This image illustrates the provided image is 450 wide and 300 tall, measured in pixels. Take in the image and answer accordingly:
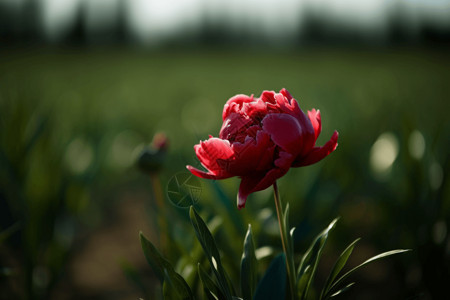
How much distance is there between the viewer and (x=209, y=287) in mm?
373

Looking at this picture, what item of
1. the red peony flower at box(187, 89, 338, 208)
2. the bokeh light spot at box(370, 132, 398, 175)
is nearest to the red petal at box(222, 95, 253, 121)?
the red peony flower at box(187, 89, 338, 208)

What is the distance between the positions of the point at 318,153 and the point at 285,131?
1.6 inches

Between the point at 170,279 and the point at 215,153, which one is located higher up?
the point at 215,153

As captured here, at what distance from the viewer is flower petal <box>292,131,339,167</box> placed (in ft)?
1.05

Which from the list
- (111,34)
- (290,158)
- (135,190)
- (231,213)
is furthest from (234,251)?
(111,34)

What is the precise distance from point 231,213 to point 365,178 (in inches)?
20.0

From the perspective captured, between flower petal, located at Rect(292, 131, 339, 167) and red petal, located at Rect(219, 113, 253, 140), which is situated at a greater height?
red petal, located at Rect(219, 113, 253, 140)

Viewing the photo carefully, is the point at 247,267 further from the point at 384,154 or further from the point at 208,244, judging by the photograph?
the point at 384,154

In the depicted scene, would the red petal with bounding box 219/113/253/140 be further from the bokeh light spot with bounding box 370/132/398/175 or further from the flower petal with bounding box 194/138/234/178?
the bokeh light spot with bounding box 370/132/398/175

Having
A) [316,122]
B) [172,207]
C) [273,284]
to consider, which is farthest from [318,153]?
[172,207]

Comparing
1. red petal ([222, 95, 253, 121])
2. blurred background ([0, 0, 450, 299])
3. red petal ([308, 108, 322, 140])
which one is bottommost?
blurred background ([0, 0, 450, 299])

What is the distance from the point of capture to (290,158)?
1.00 ft

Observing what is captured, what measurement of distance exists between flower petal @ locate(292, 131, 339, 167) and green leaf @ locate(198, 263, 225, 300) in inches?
5.7

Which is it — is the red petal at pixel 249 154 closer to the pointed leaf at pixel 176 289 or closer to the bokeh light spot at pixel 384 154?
the pointed leaf at pixel 176 289
